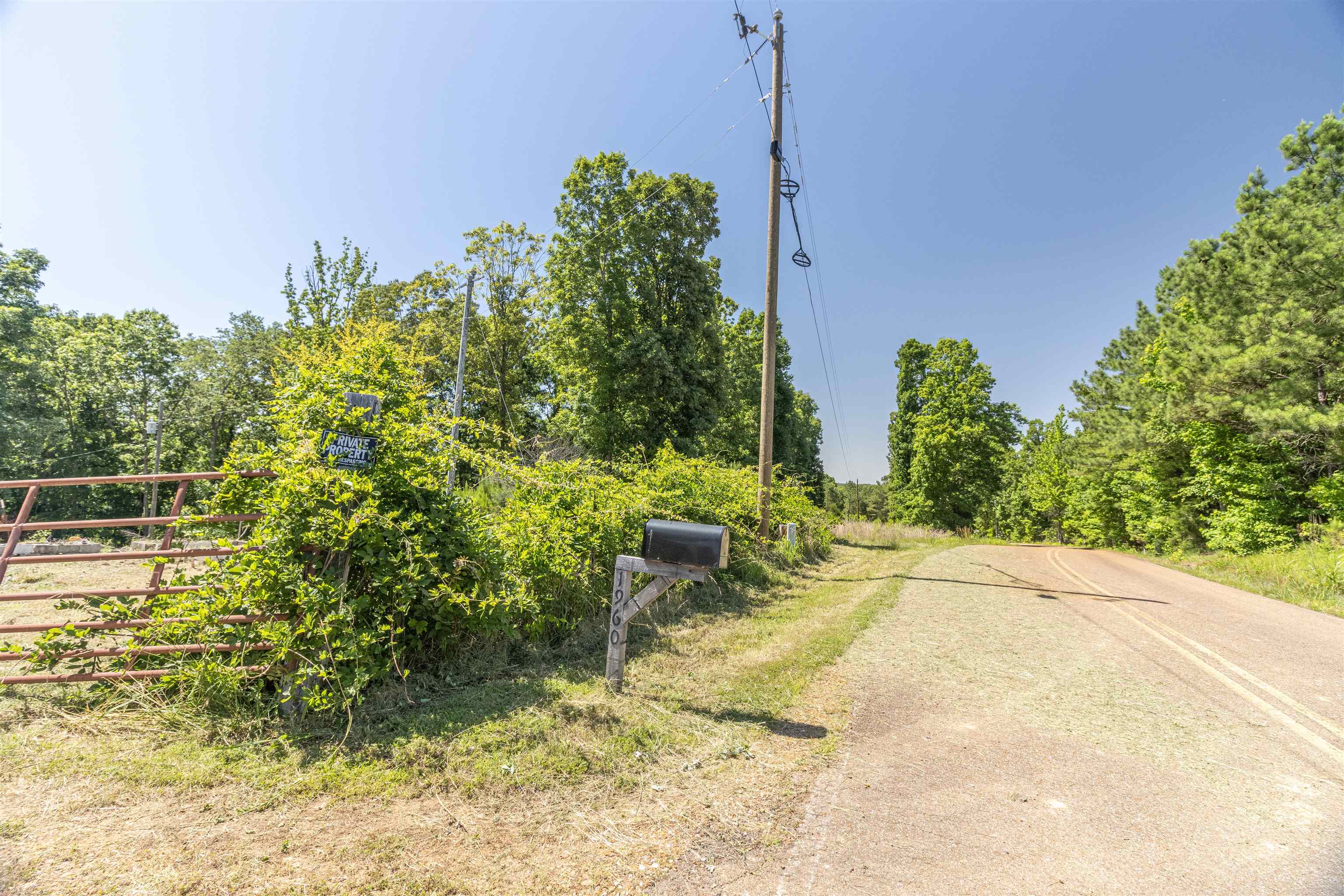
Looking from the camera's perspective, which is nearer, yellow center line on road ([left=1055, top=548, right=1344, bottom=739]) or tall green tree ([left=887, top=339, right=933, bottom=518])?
yellow center line on road ([left=1055, top=548, right=1344, bottom=739])

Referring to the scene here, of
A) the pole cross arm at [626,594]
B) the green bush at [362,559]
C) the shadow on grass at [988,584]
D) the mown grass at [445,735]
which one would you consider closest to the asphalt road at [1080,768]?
the mown grass at [445,735]

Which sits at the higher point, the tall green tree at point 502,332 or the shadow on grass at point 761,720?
the tall green tree at point 502,332

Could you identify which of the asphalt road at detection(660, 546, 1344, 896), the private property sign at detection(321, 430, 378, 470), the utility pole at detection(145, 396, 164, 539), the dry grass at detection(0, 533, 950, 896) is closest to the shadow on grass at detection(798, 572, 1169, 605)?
the asphalt road at detection(660, 546, 1344, 896)

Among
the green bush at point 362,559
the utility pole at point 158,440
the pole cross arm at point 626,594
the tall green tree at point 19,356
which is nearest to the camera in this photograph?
the green bush at point 362,559

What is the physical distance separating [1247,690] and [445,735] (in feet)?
21.3

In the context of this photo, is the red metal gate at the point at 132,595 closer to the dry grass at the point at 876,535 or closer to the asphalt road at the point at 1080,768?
the asphalt road at the point at 1080,768

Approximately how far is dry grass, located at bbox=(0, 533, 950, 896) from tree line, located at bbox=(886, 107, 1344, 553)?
1594cm

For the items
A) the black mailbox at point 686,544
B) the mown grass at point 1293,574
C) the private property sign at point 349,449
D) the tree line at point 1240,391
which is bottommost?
the mown grass at point 1293,574

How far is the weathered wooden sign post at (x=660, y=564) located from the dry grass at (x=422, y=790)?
1.31 ft

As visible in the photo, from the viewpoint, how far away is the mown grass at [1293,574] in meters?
9.05

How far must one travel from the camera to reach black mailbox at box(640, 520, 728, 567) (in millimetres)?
4176

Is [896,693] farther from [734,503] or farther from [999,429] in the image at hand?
[999,429]

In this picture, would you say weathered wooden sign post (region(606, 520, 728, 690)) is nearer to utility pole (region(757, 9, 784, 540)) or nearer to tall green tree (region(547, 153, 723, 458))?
utility pole (region(757, 9, 784, 540))

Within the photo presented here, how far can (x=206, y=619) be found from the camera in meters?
→ 3.64
